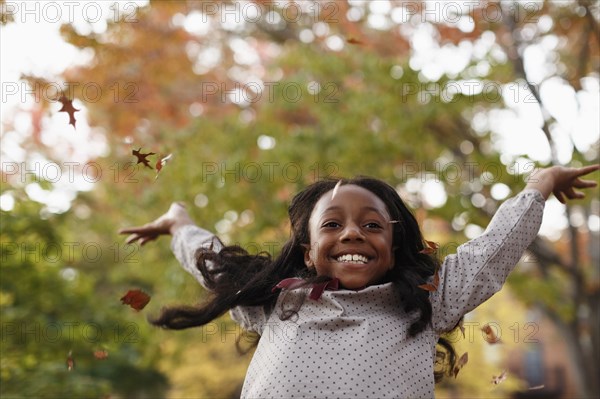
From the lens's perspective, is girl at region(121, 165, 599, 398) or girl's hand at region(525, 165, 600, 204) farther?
girl's hand at region(525, 165, 600, 204)

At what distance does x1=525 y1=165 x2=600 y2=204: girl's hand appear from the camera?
2771 mm

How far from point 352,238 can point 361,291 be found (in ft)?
0.58

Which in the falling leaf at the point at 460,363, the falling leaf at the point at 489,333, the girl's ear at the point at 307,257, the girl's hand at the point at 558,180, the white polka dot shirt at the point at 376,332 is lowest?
the falling leaf at the point at 460,363

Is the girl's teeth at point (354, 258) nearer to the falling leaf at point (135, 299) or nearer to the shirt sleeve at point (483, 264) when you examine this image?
the shirt sleeve at point (483, 264)

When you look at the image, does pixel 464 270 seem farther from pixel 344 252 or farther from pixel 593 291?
pixel 593 291

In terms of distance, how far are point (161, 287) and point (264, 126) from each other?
2.35 metres

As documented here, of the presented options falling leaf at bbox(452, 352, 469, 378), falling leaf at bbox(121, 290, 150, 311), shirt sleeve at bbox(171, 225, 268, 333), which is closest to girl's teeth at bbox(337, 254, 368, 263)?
shirt sleeve at bbox(171, 225, 268, 333)

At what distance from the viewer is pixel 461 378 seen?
1399 cm

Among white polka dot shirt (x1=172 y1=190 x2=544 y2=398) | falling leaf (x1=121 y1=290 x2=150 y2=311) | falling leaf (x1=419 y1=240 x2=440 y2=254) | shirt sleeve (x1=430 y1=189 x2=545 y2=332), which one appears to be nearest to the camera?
white polka dot shirt (x1=172 y1=190 x2=544 y2=398)

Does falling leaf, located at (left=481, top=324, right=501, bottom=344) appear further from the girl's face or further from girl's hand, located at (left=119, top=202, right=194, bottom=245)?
girl's hand, located at (left=119, top=202, right=194, bottom=245)

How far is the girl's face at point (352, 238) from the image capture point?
2.57 metres

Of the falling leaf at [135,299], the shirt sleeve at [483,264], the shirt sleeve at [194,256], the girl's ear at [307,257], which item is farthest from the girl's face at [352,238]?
the falling leaf at [135,299]

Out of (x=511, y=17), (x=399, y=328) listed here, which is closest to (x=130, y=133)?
(x=511, y=17)

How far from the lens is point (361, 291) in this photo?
2.54 m
